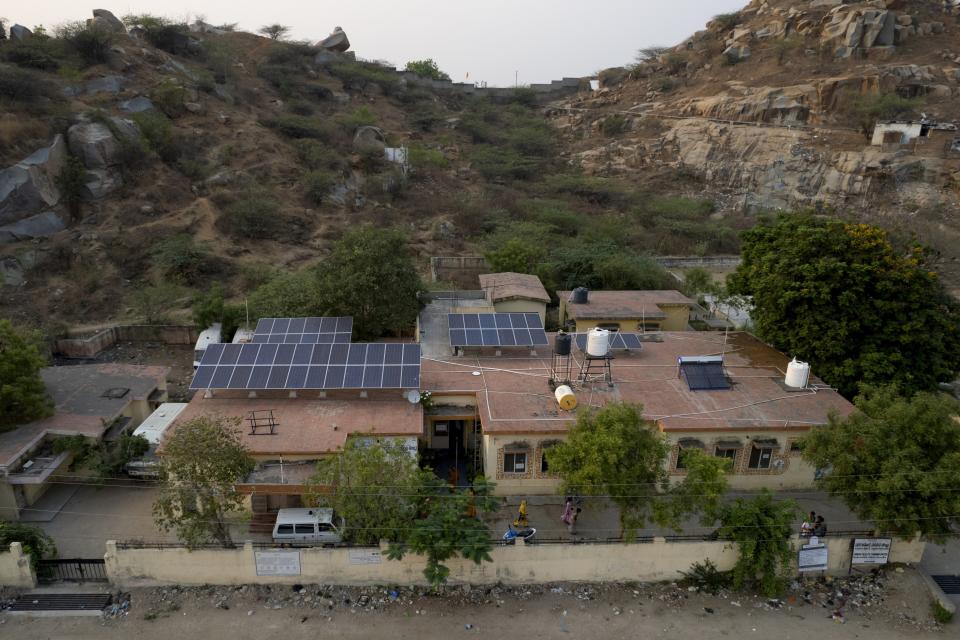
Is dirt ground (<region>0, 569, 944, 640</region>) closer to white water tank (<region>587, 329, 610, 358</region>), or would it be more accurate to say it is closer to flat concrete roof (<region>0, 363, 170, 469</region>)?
flat concrete roof (<region>0, 363, 170, 469</region>)

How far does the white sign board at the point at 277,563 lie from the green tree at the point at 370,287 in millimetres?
11425

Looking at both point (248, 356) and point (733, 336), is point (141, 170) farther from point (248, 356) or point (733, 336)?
point (733, 336)

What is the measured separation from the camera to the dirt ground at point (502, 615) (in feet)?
45.1

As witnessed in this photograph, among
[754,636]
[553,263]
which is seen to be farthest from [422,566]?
[553,263]

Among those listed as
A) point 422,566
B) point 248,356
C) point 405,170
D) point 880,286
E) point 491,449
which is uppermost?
point 405,170

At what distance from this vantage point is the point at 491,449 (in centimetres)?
1781

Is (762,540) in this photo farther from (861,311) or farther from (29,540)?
(29,540)

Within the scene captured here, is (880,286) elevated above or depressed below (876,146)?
below

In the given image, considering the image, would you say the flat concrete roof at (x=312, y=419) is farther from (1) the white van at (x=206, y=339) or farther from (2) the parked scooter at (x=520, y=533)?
(1) the white van at (x=206, y=339)

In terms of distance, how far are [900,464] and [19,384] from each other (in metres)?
24.5

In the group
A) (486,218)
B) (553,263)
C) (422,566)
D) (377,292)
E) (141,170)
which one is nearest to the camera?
(422,566)

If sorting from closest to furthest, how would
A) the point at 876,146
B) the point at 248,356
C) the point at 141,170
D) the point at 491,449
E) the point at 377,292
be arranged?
the point at 491,449
the point at 248,356
the point at 377,292
the point at 141,170
the point at 876,146

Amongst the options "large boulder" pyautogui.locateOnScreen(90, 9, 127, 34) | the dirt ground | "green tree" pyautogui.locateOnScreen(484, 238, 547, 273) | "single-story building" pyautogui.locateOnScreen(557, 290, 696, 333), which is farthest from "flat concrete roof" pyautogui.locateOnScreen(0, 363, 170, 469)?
"large boulder" pyautogui.locateOnScreen(90, 9, 127, 34)

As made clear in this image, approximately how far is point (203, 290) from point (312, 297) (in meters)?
15.6
